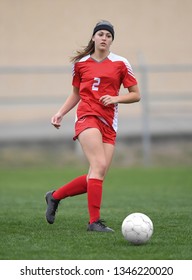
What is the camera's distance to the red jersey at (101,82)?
762 centimetres

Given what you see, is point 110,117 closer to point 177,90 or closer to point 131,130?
point 131,130

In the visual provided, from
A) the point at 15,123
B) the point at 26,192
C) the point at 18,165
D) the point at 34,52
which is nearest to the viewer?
the point at 26,192

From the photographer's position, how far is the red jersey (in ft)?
25.0

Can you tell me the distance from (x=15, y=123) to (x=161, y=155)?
385 cm

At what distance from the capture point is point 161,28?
78.6 ft

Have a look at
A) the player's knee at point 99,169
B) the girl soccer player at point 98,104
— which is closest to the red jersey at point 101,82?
the girl soccer player at point 98,104

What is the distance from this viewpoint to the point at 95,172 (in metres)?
7.49

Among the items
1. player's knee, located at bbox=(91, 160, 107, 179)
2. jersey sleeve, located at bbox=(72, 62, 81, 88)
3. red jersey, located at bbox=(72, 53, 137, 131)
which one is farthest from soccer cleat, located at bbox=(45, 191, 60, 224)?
jersey sleeve, located at bbox=(72, 62, 81, 88)

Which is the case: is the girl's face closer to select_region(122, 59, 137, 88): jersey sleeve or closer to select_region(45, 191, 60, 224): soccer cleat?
select_region(122, 59, 137, 88): jersey sleeve

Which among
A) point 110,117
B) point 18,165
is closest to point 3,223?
point 110,117

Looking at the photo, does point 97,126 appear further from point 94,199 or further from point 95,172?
point 94,199

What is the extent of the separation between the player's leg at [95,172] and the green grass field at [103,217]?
A: 15cm

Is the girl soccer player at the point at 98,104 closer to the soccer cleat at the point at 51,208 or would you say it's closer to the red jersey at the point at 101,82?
the red jersey at the point at 101,82

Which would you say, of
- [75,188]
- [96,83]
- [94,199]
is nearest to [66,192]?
[75,188]
